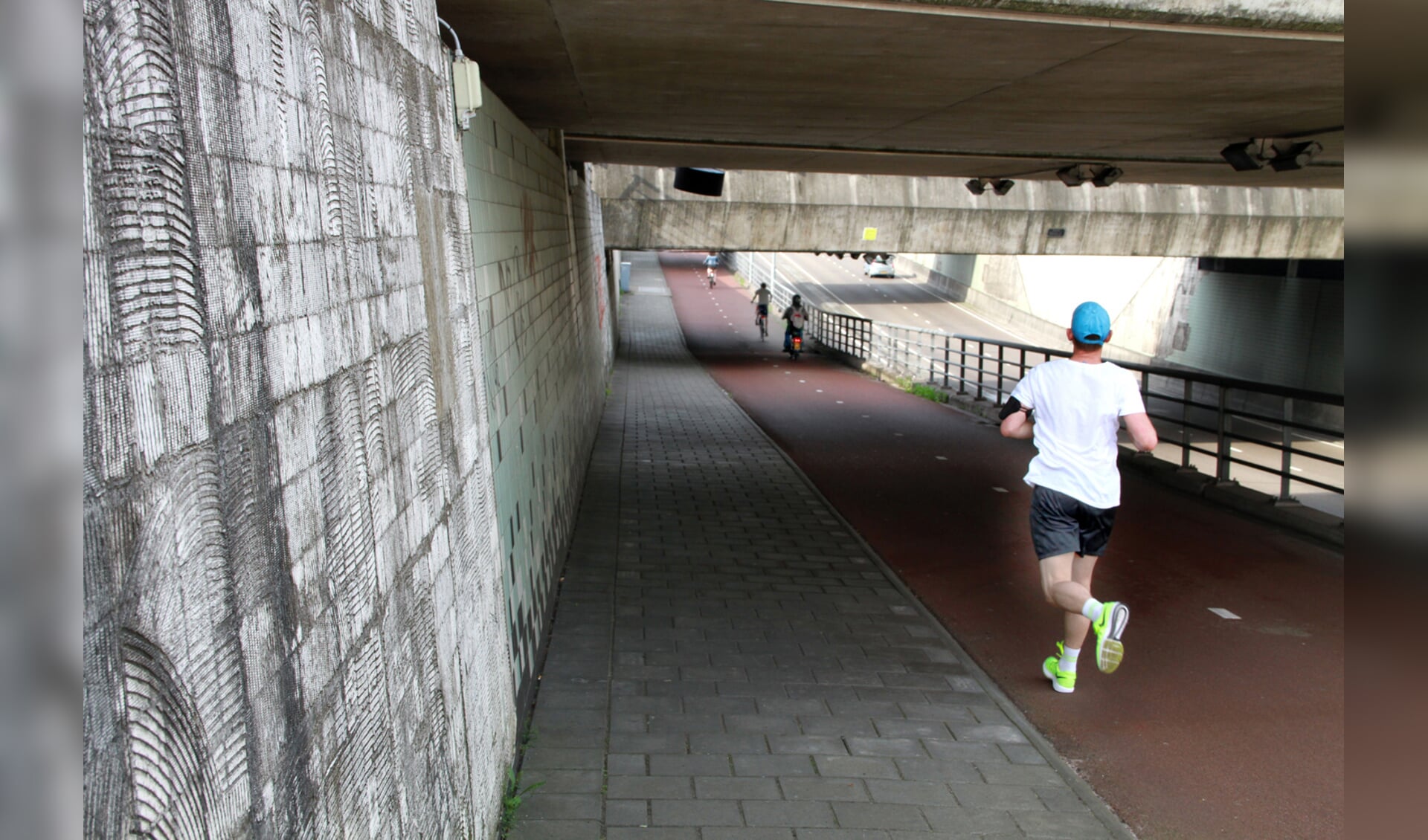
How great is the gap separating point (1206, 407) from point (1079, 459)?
22.7 ft

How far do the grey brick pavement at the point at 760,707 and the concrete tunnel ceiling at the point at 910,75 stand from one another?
352 cm

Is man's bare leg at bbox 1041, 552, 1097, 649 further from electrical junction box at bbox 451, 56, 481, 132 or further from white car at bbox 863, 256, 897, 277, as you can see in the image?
white car at bbox 863, 256, 897, 277

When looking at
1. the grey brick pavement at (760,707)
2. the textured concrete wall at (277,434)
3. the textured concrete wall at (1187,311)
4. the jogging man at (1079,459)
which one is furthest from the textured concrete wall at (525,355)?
the textured concrete wall at (1187,311)

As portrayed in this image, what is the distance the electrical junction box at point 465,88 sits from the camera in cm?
441

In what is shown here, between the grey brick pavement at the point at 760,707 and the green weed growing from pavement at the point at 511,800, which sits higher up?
the green weed growing from pavement at the point at 511,800

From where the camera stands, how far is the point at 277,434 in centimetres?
191

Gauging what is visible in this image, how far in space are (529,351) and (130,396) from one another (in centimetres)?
539

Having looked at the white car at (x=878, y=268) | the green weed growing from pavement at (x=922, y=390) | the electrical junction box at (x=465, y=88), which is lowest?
the green weed growing from pavement at (x=922, y=390)

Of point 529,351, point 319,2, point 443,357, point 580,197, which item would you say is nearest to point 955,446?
point 580,197

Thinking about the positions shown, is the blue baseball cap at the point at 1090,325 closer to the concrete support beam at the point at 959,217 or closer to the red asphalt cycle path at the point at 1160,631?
the red asphalt cycle path at the point at 1160,631

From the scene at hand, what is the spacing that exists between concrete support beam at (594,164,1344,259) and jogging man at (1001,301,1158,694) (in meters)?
18.4

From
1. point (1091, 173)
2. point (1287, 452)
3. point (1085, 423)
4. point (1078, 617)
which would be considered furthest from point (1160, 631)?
point (1091, 173)

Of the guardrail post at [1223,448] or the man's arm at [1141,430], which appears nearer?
the man's arm at [1141,430]

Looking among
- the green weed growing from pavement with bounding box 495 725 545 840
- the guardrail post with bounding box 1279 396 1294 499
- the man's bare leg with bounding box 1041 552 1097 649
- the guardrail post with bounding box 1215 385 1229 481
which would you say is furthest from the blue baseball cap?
the guardrail post with bounding box 1215 385 1229 481
